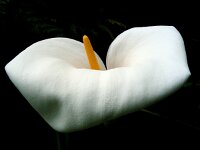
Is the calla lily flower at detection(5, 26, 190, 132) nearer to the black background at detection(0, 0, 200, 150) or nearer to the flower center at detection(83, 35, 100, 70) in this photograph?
the flower center at detection(83, 35, 100, 70)

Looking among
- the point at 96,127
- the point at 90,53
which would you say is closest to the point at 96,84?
the point at 90,53

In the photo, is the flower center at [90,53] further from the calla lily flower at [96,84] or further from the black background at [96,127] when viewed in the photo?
the black background at [96,127]

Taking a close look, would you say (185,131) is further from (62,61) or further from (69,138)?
(62,61)

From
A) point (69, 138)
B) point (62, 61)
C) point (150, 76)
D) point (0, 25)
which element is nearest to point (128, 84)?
point (150, 76)

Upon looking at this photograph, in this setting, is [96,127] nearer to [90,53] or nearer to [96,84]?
[90,53]

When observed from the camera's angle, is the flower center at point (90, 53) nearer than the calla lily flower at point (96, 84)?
No

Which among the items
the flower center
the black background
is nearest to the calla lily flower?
the flower center

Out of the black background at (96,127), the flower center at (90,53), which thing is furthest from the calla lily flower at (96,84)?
the black background at (96,127)
